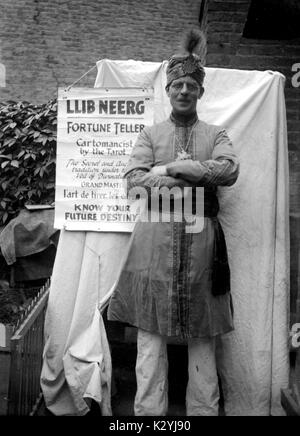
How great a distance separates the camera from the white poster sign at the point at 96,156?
3.04 metres

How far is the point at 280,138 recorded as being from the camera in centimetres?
305

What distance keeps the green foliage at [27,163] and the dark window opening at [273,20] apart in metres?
2.18

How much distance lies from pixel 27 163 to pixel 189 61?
265 centimetres

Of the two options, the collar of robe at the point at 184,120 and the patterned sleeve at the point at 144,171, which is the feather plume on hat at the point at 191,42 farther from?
the patterned sleeve at the point at 144,171

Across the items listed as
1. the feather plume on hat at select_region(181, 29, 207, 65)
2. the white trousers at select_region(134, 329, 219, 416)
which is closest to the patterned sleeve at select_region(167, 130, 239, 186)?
the feather plume on hat at select_region(181, 29, 207, 65)

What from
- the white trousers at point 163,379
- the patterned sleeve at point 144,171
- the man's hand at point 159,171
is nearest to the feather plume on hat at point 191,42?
the patterned sleeve at point 144,171

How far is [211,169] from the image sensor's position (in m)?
2.44

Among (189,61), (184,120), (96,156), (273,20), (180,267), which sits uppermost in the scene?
(273,20)

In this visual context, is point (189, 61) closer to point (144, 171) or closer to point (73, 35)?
point (144, 171)

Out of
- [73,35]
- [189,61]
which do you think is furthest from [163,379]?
[73,35]

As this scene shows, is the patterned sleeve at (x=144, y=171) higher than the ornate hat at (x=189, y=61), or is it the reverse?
the ornate hat at (x=189, y=61)

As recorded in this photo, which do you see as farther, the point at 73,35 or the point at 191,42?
the point at 73,35

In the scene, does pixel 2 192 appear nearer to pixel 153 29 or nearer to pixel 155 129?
pixel 155 129

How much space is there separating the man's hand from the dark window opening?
5.62 feet
